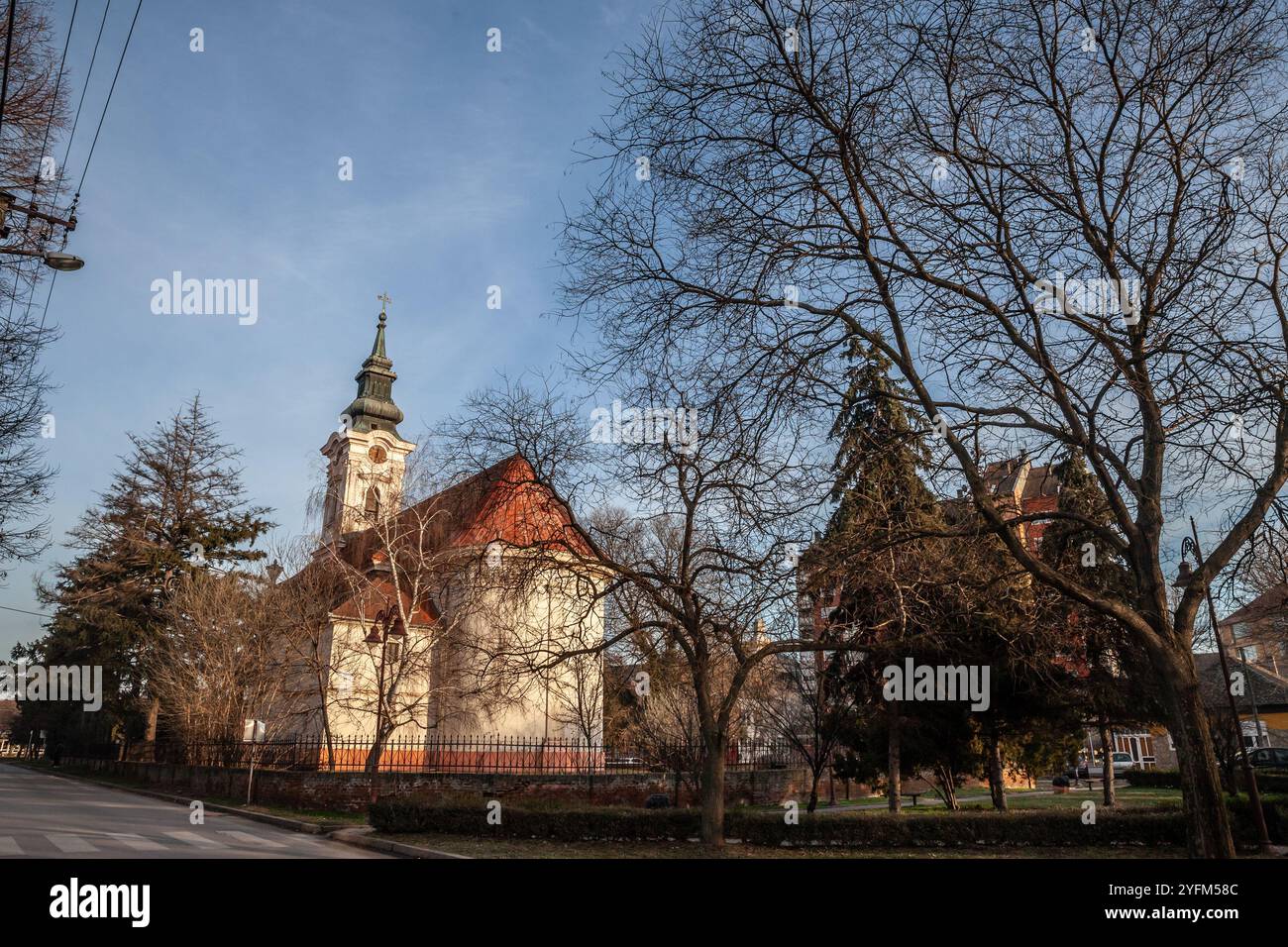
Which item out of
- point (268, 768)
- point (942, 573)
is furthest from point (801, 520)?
point (268, 768)

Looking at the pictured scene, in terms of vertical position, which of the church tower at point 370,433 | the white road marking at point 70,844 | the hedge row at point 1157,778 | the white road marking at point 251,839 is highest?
the church tower at point 370,433

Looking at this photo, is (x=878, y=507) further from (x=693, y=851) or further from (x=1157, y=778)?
(x=1157, y=778)

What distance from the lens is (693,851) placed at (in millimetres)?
15078

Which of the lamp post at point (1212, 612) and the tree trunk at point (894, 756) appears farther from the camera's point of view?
the tree trunk at point (894, 756)

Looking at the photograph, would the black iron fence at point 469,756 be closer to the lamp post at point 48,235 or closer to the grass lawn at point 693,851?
the grass lawn at point 693,851

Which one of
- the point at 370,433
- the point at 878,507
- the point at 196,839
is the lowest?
the point at 196,839

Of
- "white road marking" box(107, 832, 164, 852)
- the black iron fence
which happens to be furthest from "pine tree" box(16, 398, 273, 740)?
"white road marking" box(107, 832, 164, 852)

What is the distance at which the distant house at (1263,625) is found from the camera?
14.9 metres

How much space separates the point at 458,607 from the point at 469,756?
1709cm

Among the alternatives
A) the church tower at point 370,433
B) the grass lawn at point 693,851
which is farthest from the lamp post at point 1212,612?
the church tower at point 370,433

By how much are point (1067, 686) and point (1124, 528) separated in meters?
13.6

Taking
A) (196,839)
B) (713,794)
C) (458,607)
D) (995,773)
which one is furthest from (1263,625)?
(196,839)

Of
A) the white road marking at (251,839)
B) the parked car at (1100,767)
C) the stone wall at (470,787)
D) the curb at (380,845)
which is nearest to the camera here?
the curb at (380,845)

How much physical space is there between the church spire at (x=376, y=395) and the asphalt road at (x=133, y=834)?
108 feet
